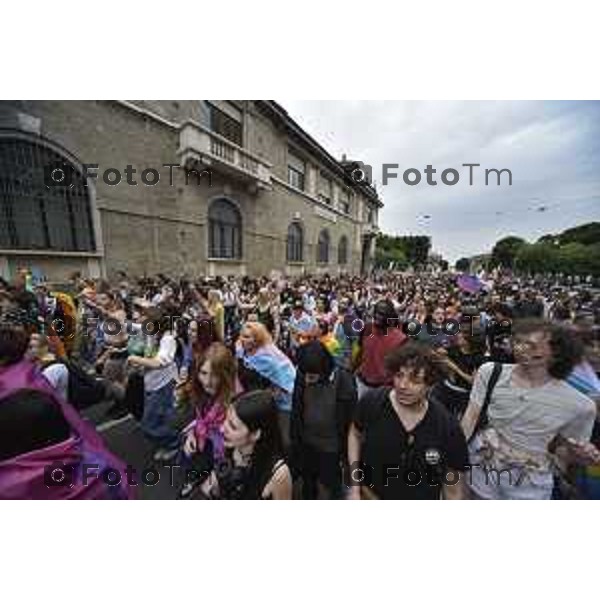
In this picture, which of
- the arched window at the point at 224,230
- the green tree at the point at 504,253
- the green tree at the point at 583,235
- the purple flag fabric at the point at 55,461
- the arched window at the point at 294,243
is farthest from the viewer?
the green tree at the point at 504,253

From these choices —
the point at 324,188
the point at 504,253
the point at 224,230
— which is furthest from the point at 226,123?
the point at 504,253

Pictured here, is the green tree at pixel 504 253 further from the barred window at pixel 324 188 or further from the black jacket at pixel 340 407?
the black jacket at pixel 340 407

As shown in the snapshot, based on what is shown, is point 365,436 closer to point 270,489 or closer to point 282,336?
point 270,489

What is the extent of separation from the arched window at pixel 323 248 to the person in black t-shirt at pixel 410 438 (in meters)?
20.5

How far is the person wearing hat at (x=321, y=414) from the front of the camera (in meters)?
2.02

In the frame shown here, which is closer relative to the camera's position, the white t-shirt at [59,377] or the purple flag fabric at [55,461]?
the purple flag fabric at [55,461]

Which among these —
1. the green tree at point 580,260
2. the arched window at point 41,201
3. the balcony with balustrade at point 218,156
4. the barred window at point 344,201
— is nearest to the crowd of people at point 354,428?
the arched window at point 41,201

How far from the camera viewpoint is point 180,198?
1070 centimetres

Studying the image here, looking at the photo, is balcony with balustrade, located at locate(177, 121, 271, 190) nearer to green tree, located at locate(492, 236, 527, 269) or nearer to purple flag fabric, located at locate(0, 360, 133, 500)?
purple flag fabric, located at locate(0, 360, 133, 500)

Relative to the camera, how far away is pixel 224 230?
1299 cm

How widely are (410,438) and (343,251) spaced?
26607 mm

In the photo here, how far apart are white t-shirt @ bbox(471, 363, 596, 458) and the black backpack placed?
2.51 metres

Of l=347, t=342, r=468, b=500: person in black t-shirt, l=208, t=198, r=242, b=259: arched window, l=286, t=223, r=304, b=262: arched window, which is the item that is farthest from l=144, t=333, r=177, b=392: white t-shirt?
l=286, t=223, r=304, b=262: arched window

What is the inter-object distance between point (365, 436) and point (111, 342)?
10.3ft
